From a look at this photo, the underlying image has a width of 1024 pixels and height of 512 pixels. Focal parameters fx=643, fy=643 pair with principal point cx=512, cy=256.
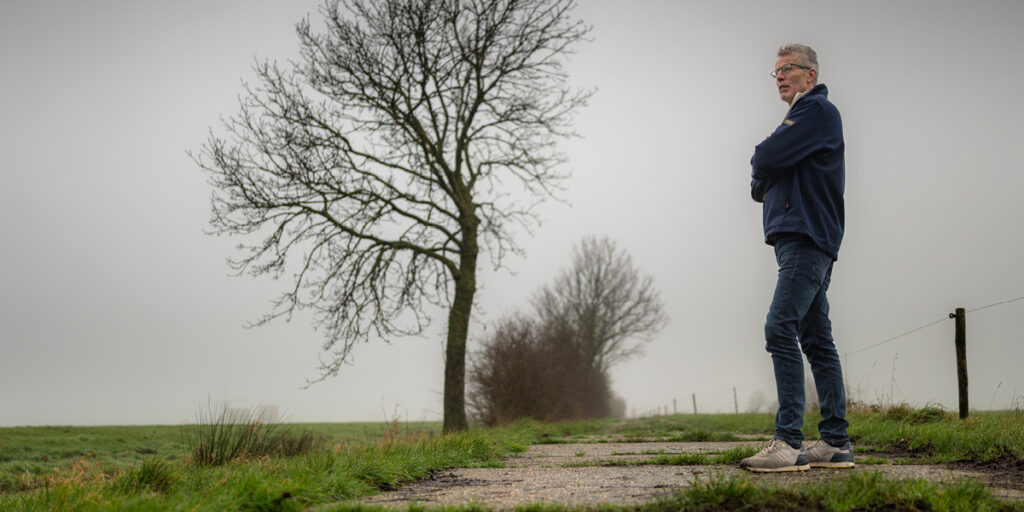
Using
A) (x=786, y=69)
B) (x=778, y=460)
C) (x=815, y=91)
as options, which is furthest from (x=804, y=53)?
(x=778, y=460)

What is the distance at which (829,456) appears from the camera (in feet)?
12.8

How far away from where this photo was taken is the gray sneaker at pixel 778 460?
11.7ft

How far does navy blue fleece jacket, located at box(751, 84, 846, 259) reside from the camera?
3771 millimetres

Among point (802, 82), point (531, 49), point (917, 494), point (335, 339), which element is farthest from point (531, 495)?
point (531, 49)

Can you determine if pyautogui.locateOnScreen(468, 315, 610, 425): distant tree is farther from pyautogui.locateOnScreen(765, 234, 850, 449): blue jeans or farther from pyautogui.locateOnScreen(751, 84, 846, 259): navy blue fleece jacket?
pyautogui.locateOnScreen(751, 84, 846, 259): navy blue fleece jacket

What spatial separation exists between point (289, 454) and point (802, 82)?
750 cm

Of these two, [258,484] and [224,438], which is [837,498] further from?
[224,438]

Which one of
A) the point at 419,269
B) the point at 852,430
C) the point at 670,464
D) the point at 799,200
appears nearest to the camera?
the point at 799,200

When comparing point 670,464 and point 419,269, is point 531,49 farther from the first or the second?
point 670,464

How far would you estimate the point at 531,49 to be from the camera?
1364 cm

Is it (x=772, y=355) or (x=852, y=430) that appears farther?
(x=852, y=430)

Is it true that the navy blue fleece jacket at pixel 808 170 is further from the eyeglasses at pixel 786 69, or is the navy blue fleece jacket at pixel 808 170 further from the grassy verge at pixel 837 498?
the grassy verge at pixel 837 498

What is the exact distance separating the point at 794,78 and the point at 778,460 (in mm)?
2317

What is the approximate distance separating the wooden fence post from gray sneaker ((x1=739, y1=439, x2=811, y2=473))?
531 centimetres
